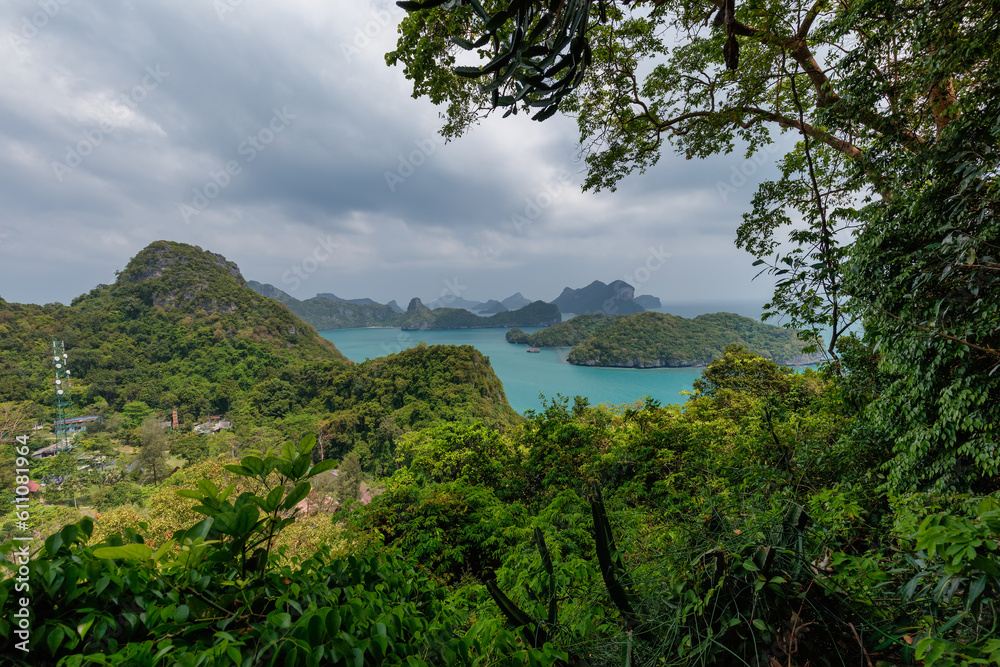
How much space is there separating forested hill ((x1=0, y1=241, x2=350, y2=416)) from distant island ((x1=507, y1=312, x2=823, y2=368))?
31288 millimetres

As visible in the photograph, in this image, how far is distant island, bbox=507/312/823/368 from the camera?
35.2m

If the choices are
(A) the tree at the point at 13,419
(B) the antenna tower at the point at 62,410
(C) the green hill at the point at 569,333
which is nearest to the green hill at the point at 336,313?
(C) the green hill at the point at 569,333

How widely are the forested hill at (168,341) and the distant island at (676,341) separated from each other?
31288mm

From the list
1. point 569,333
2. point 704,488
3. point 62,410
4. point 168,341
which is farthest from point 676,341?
point 168,341

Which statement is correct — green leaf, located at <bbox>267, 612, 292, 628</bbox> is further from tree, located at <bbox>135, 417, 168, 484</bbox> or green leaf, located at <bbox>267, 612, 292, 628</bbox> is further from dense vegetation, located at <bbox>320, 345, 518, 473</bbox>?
tree, located at <bbox>135, 417, 168, 484</bbox>

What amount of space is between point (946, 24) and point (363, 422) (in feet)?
107

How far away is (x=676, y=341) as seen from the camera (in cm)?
3919

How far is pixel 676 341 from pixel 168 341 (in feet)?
187

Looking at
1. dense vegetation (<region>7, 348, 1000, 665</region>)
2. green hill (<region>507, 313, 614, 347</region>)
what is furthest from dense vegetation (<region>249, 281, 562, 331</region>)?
dense vegetation (<region>7, 348, 1000, 665</region>)

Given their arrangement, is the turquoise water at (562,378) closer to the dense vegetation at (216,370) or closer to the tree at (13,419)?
the dense vegetation at (216,370)

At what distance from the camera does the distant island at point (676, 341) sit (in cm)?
3516

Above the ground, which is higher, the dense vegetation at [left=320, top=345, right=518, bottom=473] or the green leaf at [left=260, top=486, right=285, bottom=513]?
the green leaf at [left=260, top=486, right=285, bottom=513]

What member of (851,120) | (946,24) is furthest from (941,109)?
(946,24)

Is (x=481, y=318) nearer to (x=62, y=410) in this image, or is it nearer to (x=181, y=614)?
(x=62, y=410)
